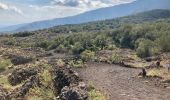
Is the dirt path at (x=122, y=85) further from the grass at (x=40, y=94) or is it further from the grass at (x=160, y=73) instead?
the grass at (x=40, y=94)

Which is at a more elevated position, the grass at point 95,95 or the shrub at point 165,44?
the grass at point 95,95

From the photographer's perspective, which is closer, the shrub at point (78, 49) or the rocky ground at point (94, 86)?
the rocky ground at point (94, 86)

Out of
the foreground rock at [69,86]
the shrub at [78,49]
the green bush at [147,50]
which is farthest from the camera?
the shrub at [78,49]

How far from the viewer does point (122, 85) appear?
36625 millimetres

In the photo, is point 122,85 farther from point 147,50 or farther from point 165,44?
point 165,44

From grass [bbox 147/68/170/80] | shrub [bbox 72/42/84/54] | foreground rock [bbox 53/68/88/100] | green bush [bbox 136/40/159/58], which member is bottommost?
shrub [bbox 72/42/84/54]

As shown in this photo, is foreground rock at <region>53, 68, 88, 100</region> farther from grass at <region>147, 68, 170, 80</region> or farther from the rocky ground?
grass at <region>147, 68, 170, 80</region>

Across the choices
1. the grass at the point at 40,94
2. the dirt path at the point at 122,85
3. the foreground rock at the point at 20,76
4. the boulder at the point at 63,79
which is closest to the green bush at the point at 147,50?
the foreground rock at the point at 20,76

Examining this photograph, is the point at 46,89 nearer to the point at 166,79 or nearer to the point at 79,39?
the point at 166,79

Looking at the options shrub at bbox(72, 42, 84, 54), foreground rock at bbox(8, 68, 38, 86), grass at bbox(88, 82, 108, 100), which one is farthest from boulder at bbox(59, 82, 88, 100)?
shrub at bbox(72, 42, 84, 54)

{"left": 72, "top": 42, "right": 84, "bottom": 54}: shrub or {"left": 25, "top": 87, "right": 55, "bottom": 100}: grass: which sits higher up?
{"left": 25, "top": 87, "right": 55, "bottom": 100}: grass

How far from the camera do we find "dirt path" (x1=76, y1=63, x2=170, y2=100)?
104 ft

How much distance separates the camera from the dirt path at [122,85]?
31.6 m

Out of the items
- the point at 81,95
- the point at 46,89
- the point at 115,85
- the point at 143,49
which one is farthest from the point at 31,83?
the point at 143,49
